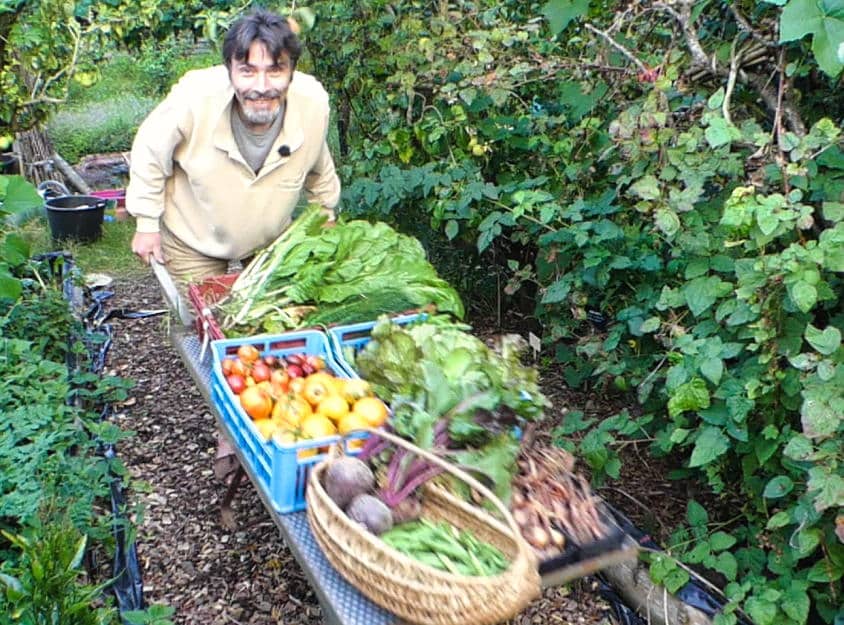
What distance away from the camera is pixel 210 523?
3.65 metres

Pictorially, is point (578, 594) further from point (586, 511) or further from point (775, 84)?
point (775, 84)

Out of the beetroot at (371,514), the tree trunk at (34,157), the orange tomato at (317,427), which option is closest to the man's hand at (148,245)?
the orange tomato at (317,427)

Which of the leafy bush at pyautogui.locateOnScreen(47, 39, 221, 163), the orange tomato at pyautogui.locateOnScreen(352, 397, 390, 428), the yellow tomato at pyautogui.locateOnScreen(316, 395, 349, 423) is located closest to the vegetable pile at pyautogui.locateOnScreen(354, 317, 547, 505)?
the orange tomato at pyautogui.locateOnScreen(352, 397, 390, 428)

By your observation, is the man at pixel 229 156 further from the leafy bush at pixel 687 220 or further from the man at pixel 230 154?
the leafy bush at pixel 687 220

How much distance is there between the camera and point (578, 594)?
3.32m

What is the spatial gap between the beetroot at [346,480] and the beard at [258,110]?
168cm

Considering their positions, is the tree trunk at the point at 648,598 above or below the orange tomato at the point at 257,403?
below

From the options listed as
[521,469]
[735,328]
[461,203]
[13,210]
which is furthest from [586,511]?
[13,210]

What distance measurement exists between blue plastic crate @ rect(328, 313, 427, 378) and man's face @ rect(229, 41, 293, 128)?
958 mm

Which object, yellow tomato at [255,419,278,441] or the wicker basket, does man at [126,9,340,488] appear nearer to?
yellow tomato at [255,419,278,441]

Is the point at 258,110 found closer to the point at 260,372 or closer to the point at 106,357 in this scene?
the point at 260,372

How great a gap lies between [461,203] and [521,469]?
6.67 ft

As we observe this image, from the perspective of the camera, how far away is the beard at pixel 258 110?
10.3 feet

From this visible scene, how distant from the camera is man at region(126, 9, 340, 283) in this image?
10.2 feet
